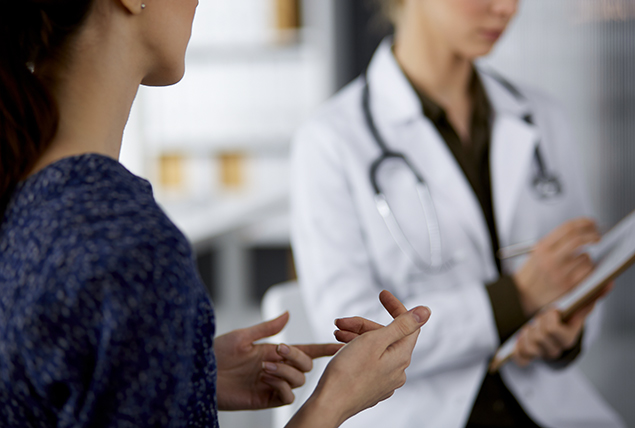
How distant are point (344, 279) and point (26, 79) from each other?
58 cm

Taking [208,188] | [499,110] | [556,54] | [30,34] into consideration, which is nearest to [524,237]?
[499,110]

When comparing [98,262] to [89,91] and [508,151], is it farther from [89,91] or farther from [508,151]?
[508,151]

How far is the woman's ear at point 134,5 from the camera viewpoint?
48 centimetres

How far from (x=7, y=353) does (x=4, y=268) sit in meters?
0.06

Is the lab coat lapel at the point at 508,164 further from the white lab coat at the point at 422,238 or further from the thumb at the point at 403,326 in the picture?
the thumb at the point at 403,326

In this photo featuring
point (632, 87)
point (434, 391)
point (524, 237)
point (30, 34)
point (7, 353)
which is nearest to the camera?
point (7, 353)

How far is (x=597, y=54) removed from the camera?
2.17m

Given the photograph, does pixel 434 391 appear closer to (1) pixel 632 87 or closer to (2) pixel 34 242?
(2) pixel 34 242

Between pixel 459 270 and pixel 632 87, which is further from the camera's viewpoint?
pixel 632 87

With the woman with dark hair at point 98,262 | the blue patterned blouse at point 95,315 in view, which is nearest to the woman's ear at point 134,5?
the woman with dark hair at point 98,262

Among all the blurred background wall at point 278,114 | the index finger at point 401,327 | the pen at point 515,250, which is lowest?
the blurred background wall at point 278,114

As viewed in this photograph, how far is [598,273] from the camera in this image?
2.70 ft

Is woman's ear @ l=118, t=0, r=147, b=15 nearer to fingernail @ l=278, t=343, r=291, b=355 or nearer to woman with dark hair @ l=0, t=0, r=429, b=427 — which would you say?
woman with dark hair @ l=0, t=0, r=429, b=427

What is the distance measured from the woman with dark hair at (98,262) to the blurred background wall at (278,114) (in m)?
1.32
